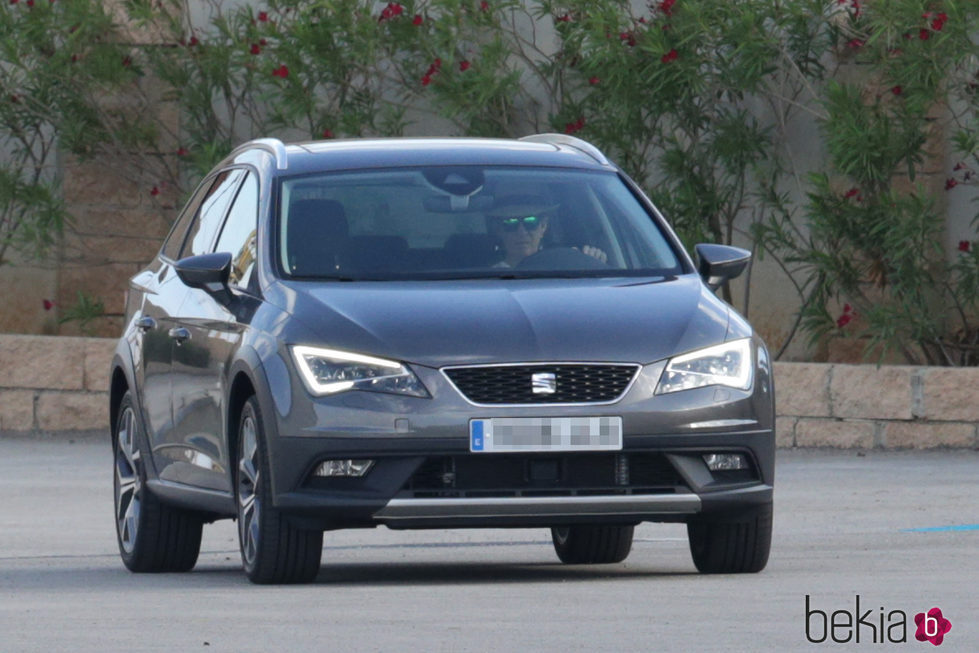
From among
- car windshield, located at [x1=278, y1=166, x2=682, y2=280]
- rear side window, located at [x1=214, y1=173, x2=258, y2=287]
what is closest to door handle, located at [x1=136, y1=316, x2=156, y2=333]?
rear side window, located at [x1=214, y1=173, x2=258, y2=287]

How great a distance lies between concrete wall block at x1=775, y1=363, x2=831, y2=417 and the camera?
1562 centimetres

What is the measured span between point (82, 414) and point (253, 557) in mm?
9055

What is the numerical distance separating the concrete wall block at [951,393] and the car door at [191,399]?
6.16 meters

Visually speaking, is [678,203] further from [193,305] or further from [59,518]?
[193,305]

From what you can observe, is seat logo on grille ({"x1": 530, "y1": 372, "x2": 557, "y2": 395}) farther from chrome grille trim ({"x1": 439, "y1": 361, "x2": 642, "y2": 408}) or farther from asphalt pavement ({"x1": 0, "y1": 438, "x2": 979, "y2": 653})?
asphalt pavement ({"x1": 0, "y1": 438, "x2": 979, "y2": 653})

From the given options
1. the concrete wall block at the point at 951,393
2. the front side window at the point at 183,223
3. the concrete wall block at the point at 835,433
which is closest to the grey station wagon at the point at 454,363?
the front side window at the point at 183,223

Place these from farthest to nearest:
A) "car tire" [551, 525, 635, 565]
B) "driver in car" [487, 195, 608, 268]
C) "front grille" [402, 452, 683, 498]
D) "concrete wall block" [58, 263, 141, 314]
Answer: "concrete wall block" [58, 263, 141, 314]
"car tire" [551, 525, 635, 565]
"driver in car" [487, 195, 608, 268]
"front grille" [402, 452, 683, 498]

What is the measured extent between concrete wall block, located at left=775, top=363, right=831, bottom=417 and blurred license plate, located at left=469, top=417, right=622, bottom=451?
24.3 ft

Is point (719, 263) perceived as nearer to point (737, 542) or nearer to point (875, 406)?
point (737, 542)

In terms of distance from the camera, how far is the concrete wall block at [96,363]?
689 inches

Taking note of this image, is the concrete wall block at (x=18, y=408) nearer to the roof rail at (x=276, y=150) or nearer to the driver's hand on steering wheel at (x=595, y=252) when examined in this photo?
the roof rail at (x=276, y=150)

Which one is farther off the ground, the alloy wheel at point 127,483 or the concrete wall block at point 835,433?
the alloy wheel at point 127,483

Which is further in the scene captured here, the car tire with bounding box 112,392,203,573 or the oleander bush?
the oleander bush

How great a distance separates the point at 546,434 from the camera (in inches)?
326
